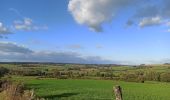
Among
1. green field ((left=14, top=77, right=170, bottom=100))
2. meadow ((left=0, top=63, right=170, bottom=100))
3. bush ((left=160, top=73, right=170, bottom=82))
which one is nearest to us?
green field ((left=14, top=77, right=170, bottom=100))

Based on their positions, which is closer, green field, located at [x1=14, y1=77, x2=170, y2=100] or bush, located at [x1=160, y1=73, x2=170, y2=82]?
green field, located at [x1=14, y1=77, x2=170, y2=100]

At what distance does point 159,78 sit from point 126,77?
1094cm

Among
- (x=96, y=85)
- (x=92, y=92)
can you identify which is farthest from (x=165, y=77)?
(x=92, y=92)

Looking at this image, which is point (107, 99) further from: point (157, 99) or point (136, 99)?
point (157, 99)

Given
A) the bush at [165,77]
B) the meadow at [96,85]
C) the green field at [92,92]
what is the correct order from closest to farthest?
the green field at [92,92]
the meadow at [96,85]
the bush at [165,77]

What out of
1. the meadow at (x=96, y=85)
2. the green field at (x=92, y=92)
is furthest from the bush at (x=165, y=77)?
the green field at (x=92, y=92)

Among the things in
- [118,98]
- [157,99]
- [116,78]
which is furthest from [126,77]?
[118,98]

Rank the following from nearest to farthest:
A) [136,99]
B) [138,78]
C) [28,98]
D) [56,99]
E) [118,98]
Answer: [118,98] < [28,98] < [56,99] < [136,99] < [138,78]

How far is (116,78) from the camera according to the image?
104 metres

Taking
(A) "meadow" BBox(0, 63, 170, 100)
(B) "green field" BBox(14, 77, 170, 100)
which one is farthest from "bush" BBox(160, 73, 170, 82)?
(B) "green field" BBox(14, 77, 170, 100)

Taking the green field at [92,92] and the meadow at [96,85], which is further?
the meadow at [96,85]

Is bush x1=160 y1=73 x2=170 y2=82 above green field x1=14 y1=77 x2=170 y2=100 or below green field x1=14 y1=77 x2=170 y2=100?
above

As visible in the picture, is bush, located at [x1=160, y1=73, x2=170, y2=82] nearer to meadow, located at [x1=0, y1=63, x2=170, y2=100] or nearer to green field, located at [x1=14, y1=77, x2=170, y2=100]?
meadow, located at [x1=0, y1=63, x2=170, y2=100]

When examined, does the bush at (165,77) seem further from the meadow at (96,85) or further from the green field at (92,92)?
the green field at (92,92)
